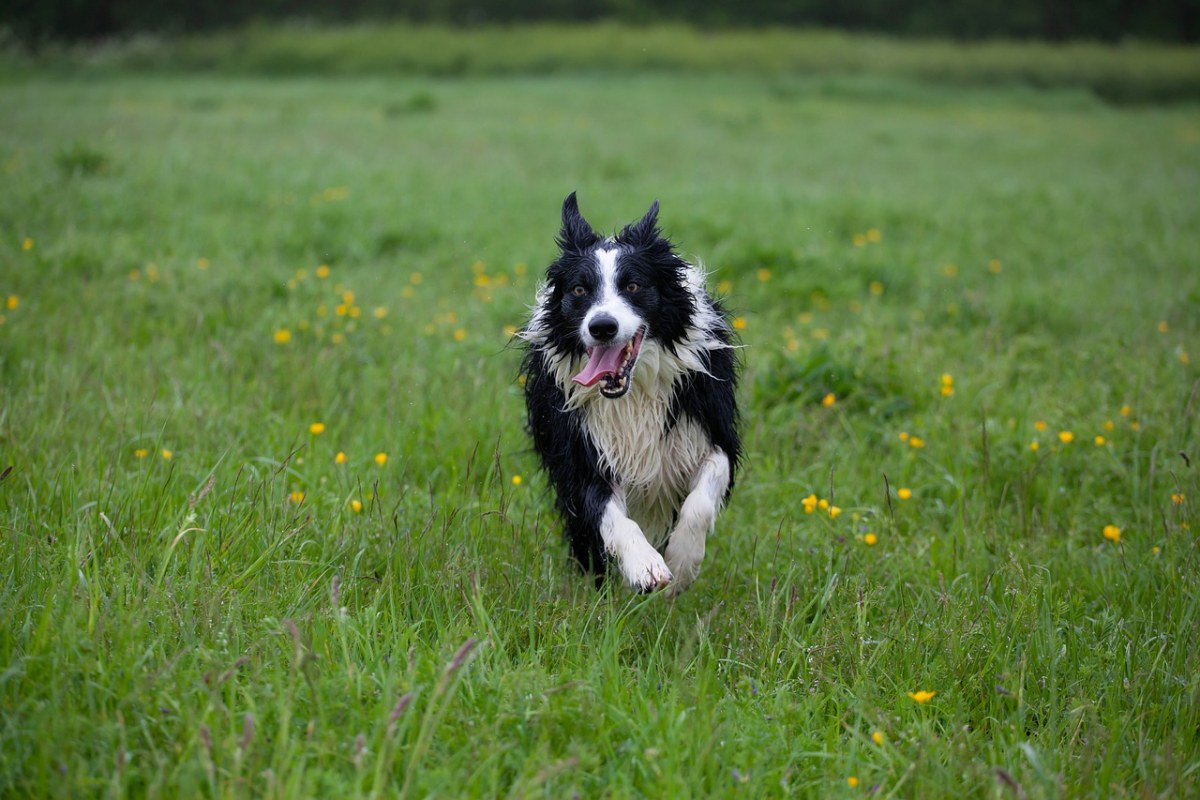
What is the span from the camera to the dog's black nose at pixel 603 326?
289 centimetres

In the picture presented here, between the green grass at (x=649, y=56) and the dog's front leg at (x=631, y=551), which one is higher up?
the green grass at (x=649, y=56)

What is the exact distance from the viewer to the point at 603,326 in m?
2.89

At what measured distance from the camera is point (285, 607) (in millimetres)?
2654

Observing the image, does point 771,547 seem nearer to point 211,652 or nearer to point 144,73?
point 211,652

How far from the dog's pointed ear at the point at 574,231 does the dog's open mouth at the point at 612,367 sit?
399 millimetres

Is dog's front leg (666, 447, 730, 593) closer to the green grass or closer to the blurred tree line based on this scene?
the green grass

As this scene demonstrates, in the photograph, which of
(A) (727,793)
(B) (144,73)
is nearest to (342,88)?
(B) (144,73)

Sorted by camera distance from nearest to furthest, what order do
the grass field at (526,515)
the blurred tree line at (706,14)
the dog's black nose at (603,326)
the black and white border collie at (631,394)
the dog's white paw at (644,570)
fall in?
1. the grass field at (526,515)
2. the dog's white paw at (644,570)
3. the dog's black nose at (603,326)
4. the black and white border collie at (631,394)
5. the blurred tree line at (706,14)

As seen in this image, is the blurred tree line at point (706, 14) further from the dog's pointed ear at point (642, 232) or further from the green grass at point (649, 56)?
the dog's pointed ear at point (642, 232)

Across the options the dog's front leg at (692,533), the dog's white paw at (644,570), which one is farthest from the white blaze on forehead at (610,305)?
the dog's white paw at (644,570)

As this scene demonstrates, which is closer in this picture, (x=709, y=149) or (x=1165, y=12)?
(x=709, y=149)

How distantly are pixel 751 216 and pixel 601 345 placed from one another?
5.56 meters

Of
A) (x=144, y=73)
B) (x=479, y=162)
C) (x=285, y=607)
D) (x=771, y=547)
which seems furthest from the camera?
(x=144, y=73)

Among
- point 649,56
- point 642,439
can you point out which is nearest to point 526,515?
point 642,439
